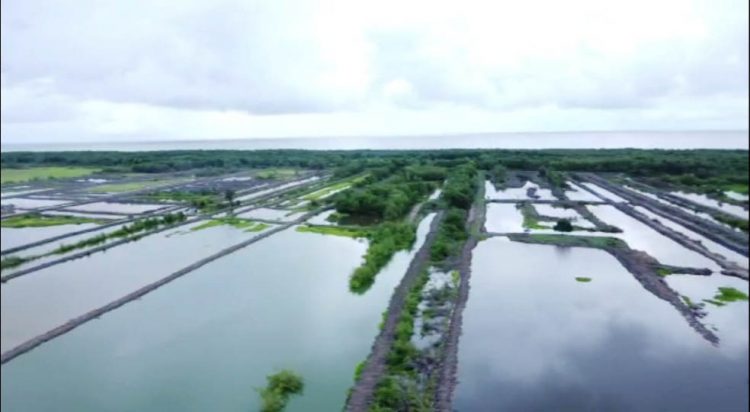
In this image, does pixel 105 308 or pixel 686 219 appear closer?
pixel 105 308

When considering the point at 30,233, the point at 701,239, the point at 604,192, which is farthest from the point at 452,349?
the point at 604,192

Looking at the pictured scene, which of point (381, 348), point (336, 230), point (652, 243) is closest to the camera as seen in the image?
point (381, 348)

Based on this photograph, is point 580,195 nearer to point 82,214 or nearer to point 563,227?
point 563,227

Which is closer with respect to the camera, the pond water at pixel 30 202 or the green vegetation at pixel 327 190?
the pond water at pixel 30 202

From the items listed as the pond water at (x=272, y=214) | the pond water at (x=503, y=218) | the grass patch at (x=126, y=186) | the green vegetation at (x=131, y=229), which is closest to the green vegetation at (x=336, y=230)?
the pond water at (x=272, y=214)

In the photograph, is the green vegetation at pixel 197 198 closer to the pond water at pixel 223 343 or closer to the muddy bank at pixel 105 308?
the muddy bank at pixel 105 308

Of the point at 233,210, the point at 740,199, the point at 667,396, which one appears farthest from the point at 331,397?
the point at 233,210

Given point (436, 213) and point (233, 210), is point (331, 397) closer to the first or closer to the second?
point (436, 213)

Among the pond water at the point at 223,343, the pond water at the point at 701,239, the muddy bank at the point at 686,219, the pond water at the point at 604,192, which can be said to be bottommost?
the pond water at the point at 223,343
